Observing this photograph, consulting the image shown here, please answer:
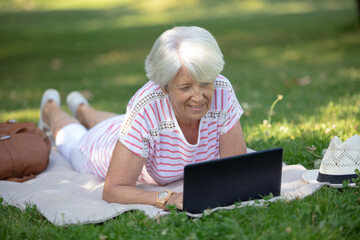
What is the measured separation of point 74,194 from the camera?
3715mm

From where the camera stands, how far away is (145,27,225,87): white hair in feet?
9.79

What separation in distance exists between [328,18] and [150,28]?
6682mm

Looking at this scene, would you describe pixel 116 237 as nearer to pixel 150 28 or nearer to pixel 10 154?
pixel 10 154

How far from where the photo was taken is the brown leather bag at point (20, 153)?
4.16 meters

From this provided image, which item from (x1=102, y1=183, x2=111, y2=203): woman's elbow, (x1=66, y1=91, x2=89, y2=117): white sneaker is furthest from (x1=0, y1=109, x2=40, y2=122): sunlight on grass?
(x1=102, y1=183, x2=111, y2=203): woman's elbow

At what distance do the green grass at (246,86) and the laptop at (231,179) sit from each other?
Answer: 0.13 m

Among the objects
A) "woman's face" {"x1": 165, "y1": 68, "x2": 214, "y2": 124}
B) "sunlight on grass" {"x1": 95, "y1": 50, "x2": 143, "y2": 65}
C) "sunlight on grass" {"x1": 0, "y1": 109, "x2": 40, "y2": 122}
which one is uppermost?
"woman's face" {"x1": 165, "y1": 68, "x2": 214, "y2": 124}

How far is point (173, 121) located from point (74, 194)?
986 millimetres

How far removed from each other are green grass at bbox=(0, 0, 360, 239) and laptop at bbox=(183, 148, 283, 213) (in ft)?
0.42

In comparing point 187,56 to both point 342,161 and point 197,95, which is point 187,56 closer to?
point 197,95

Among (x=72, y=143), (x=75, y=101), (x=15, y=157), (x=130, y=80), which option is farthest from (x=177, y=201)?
(x=130, y=80)

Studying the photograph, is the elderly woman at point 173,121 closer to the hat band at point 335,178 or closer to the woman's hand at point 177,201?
the woman's hand at point 177,201

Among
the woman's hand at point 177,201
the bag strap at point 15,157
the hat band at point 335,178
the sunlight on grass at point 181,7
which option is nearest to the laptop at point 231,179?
the woman's hand at point 177,201

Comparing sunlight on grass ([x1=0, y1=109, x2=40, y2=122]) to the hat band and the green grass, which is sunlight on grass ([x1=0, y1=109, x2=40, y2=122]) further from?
the hat band
